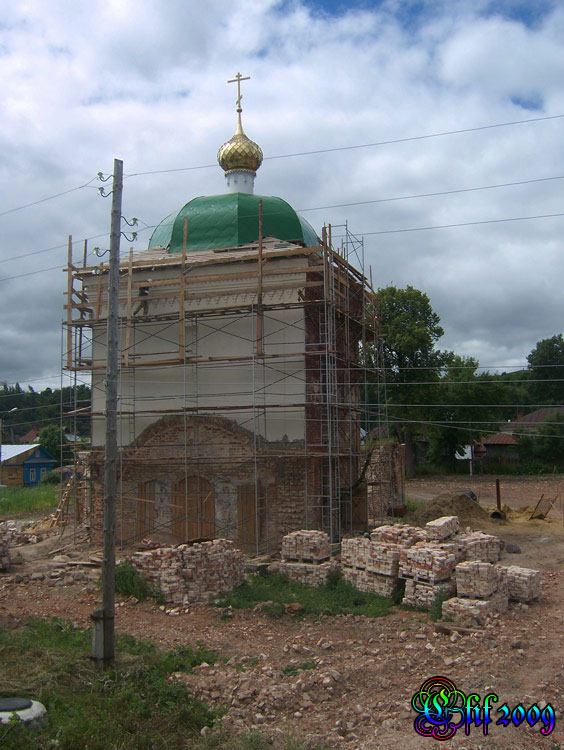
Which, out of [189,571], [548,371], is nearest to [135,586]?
[189,571]

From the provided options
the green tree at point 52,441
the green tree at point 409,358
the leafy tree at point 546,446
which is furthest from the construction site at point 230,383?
the green tree at point 52,441

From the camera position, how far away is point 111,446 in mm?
8133

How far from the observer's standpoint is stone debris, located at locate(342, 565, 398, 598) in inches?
443

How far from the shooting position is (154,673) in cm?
731

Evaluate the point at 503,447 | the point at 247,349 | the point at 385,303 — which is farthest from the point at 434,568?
the point at 503,447

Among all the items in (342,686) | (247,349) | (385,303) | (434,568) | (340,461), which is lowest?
(342,686)

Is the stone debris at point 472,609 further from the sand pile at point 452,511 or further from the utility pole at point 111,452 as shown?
the sand pile at point 452,511

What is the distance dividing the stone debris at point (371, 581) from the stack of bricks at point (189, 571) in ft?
7.12

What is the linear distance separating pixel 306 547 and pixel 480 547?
11.1 feet

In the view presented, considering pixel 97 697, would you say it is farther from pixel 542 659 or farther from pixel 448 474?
pixel 448 474

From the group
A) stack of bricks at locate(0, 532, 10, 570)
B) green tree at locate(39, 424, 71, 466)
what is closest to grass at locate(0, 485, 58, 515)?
stack of bricks at locate(0, 532, 10, 570)

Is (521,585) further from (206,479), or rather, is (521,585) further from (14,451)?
(14,451)

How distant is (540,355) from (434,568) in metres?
52.9

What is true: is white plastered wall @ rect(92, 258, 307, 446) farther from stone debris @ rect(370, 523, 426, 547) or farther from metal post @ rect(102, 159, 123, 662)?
metal post @ rect(102, 159, 123, 662)
